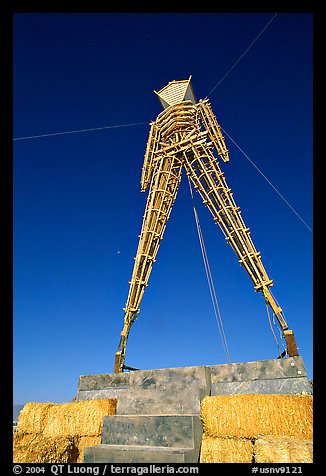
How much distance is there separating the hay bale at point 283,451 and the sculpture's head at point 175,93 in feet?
52.0

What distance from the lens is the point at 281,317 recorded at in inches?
491

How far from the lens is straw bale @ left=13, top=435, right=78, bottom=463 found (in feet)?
24.1

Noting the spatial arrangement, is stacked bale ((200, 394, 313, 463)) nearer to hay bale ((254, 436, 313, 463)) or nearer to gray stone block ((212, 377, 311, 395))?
hay bale ((254, 436, 313, 463))

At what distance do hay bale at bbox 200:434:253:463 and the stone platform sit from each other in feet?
0.76

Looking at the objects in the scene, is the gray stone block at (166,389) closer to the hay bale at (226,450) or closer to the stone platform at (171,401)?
the stone platform at (171,401)

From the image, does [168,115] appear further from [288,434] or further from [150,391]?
[288,434]

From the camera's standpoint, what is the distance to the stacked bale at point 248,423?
741 centimetres

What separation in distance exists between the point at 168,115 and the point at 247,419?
48.7 feet

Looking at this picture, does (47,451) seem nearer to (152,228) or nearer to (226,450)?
(226,450)

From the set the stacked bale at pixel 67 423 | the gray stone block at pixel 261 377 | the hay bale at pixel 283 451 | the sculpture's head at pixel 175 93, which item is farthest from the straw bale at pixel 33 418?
the sculpture's head at pixel 175 93

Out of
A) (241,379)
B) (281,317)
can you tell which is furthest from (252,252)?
(241,379)

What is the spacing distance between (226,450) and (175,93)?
1644 centimetres

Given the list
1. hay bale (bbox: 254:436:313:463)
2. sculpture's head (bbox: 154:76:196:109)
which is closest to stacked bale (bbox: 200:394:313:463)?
hay bale (bbox: 254:436:313:463)

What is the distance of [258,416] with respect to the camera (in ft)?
25.6
